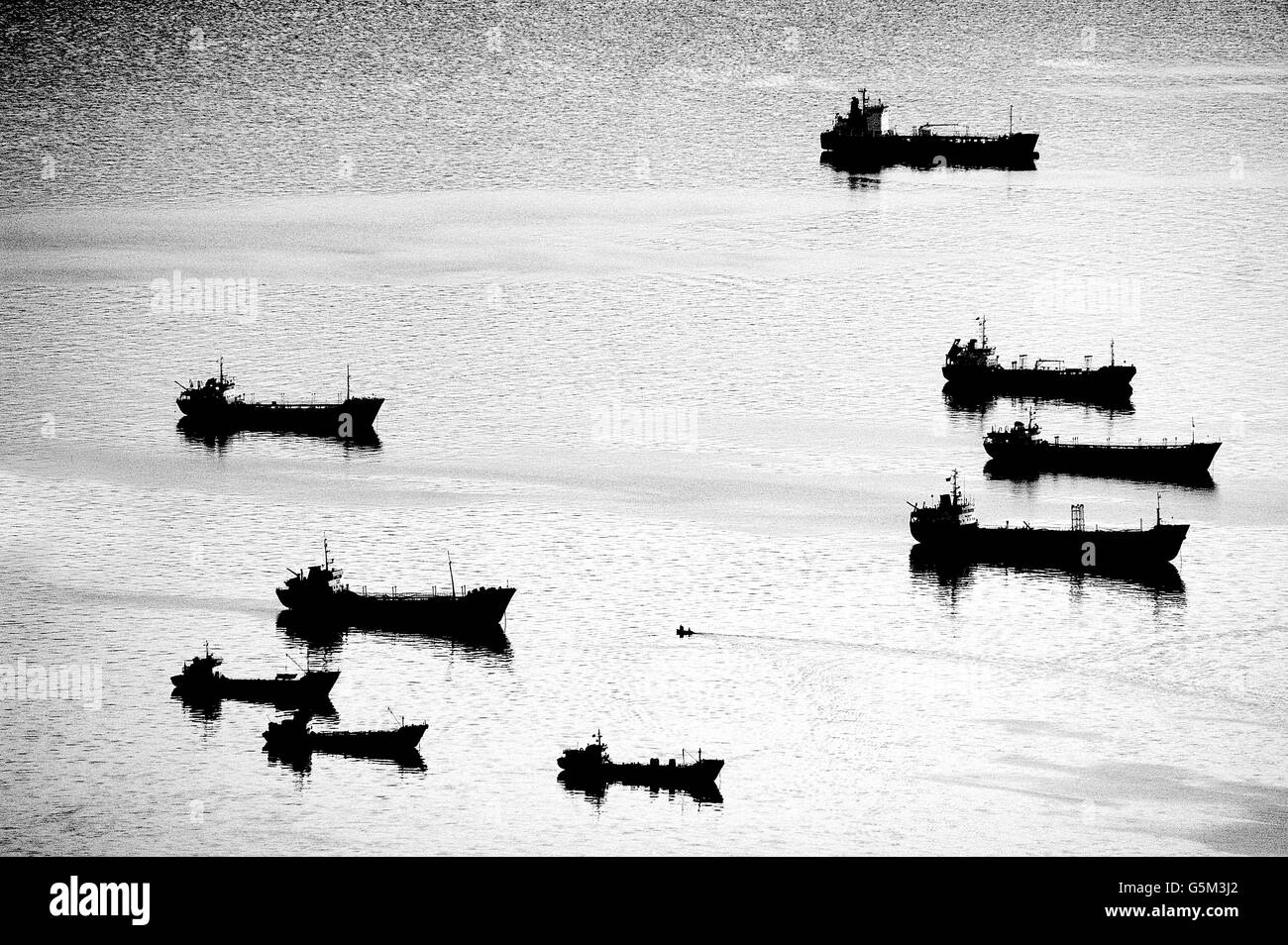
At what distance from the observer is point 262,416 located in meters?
165

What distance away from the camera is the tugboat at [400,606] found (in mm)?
115938

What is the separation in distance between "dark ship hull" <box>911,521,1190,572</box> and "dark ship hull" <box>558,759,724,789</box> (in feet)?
134

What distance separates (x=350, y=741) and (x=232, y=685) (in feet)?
31.4

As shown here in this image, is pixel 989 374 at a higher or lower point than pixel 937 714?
higher

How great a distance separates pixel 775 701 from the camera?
104 meters

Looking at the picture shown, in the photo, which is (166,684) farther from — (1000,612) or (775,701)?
(1000,612)

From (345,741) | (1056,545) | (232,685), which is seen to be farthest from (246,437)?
(345,741)

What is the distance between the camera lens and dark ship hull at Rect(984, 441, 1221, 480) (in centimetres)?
15225

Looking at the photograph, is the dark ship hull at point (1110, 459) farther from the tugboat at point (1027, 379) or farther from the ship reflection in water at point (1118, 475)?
A: the tugboat at point (1027, 379)

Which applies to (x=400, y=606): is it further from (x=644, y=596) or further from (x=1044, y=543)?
(x=1044, y=543)

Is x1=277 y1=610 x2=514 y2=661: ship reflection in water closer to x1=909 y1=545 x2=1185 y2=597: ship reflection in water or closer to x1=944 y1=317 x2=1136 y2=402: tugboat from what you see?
x1=909 y1=545 x2=1185 y2=597: ship reflection in water
